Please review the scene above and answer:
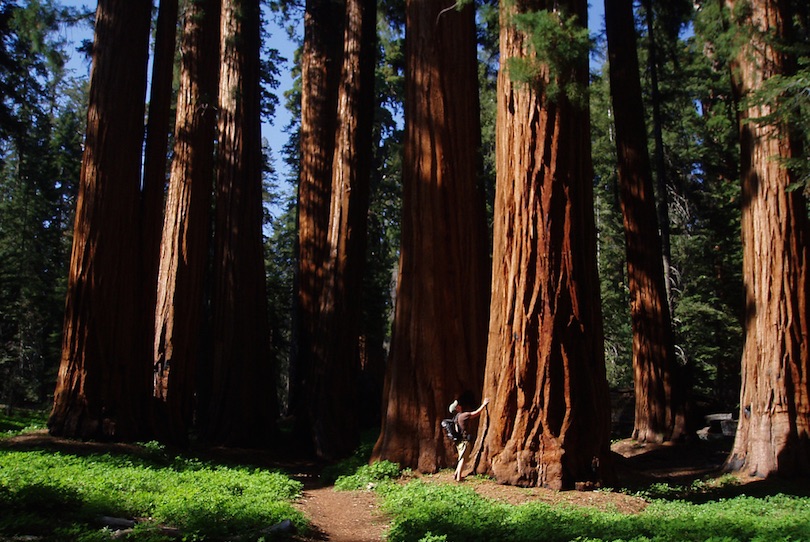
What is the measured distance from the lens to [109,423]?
11117mm

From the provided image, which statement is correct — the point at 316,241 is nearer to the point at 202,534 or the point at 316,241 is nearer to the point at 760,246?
the point at 760,246

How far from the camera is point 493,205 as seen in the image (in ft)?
60.1

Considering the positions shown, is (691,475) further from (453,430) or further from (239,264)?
(239,264)

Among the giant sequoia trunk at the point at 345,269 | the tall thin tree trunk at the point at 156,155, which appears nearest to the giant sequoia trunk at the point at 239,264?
the giant sequoia trunk at the point at 345,269

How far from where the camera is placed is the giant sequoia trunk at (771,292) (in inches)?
381

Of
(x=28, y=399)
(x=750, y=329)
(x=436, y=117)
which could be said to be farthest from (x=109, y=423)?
(x=28, y=399)

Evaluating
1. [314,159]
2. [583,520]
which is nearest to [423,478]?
[583,520]

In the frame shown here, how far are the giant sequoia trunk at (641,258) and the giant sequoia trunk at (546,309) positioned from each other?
7013 mm

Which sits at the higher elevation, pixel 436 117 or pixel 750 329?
pixel 436 117

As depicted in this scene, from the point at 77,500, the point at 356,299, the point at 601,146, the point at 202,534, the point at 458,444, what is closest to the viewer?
the point at 202,534

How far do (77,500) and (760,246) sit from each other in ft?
29.1

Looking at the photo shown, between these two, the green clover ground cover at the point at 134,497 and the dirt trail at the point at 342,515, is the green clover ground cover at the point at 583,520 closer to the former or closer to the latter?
the dirt trail at the point at 342,515

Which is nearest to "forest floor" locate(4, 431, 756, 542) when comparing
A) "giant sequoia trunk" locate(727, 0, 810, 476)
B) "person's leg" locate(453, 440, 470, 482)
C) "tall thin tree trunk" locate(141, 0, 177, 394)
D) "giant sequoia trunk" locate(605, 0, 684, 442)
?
"person's leg" locate(453, 440, 470, 482)

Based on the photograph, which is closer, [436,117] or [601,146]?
[436,117]
